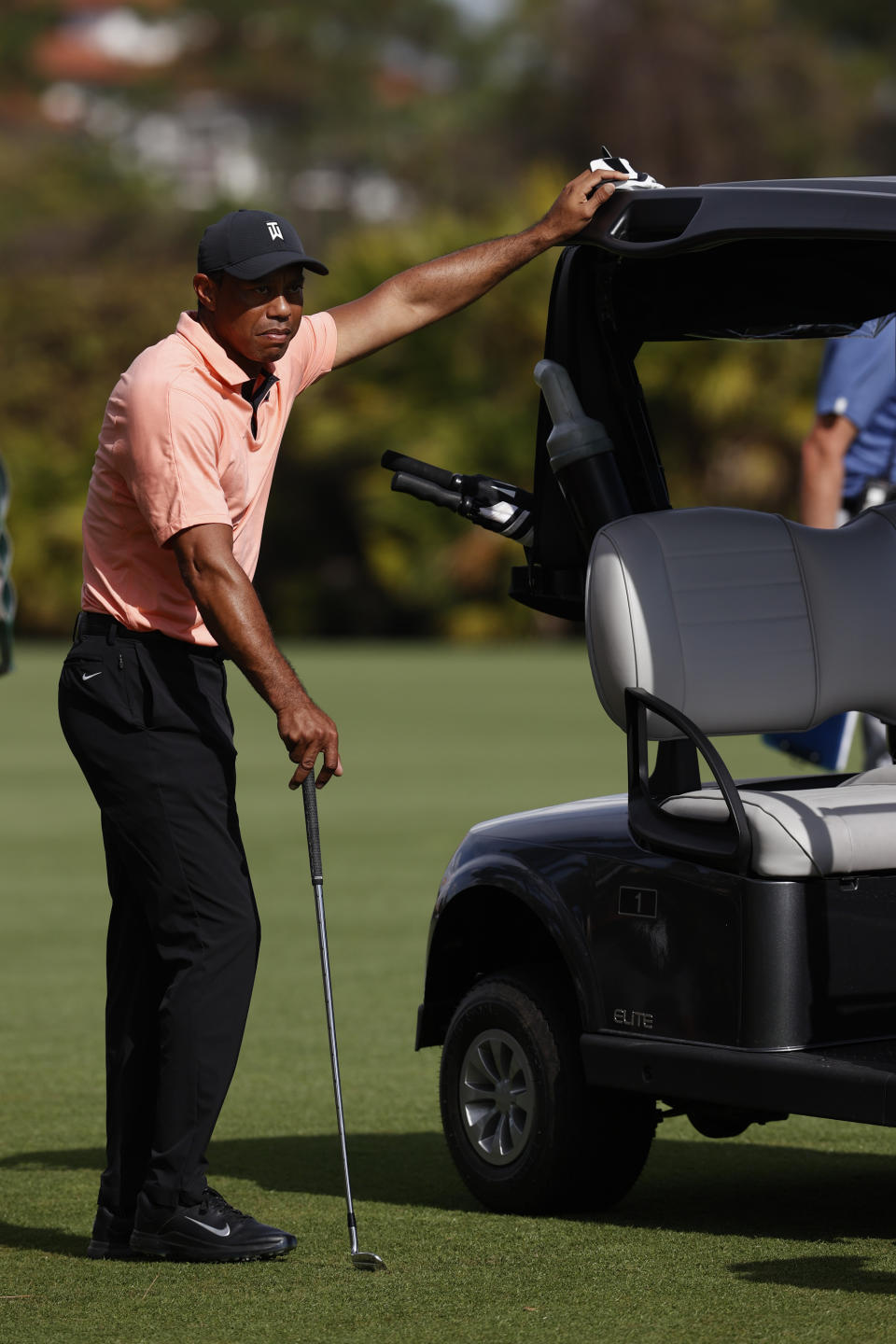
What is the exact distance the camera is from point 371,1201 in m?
5.59

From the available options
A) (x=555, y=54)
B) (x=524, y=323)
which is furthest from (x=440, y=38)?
(x=524, y=323)

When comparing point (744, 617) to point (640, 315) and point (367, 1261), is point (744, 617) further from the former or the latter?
point (367, 1261)

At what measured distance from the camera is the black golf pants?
4992mm

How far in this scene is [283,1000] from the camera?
343 inches

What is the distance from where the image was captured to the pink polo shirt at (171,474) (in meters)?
4.89

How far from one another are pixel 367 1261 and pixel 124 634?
4.37ft

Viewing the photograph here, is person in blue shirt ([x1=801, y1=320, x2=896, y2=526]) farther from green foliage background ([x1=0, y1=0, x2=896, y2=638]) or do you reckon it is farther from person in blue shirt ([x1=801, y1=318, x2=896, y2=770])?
green foliage background ([x1=0, y1=0, x2=896, y2=638])

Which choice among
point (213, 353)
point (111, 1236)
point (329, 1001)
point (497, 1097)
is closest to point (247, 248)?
point (213, 353)

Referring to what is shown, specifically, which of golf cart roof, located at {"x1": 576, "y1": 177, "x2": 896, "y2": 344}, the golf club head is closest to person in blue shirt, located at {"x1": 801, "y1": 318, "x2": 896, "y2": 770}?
golf cart roof, located at {"x1": 576, "y1": 177, "x2": 896, "y2": 344}

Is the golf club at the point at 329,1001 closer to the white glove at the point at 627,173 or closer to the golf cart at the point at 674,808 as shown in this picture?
the golf cart at the point at 674,808

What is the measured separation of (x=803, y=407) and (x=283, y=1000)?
30.0 metres

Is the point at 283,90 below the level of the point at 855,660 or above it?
above

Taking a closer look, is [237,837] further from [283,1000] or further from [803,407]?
[803,407]

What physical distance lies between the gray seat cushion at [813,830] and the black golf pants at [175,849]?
3.15 ft
